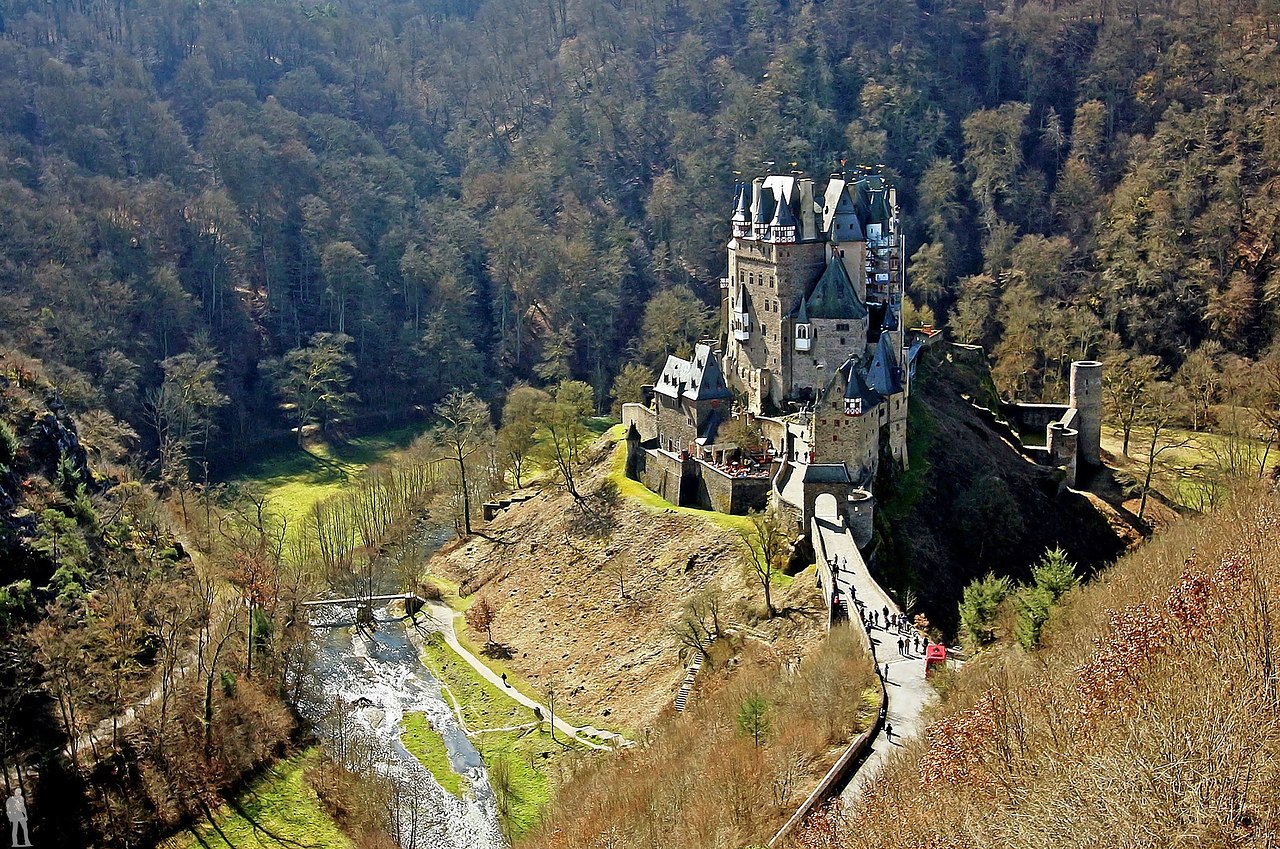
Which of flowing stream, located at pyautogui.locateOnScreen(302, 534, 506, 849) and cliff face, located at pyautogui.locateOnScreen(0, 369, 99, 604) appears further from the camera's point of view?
cliff face, located at pyautogui.locateOnScreen(0, 369, 99, 604)

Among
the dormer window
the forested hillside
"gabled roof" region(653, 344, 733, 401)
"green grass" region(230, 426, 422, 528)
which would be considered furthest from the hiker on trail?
the forested hillside

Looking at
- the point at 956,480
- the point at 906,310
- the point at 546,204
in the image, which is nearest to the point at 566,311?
the point at 546,204

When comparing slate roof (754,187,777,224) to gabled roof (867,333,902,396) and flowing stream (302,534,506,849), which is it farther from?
flowing stream (302,534,506,849)

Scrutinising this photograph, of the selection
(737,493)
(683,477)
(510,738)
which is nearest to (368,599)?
(510,738)

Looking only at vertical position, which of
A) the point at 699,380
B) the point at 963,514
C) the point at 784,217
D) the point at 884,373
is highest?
the point at 784,217

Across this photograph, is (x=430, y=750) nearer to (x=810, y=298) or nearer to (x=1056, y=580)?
(x=1056, y=580)

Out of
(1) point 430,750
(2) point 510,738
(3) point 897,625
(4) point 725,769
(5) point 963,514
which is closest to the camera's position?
(4) point 725,769
